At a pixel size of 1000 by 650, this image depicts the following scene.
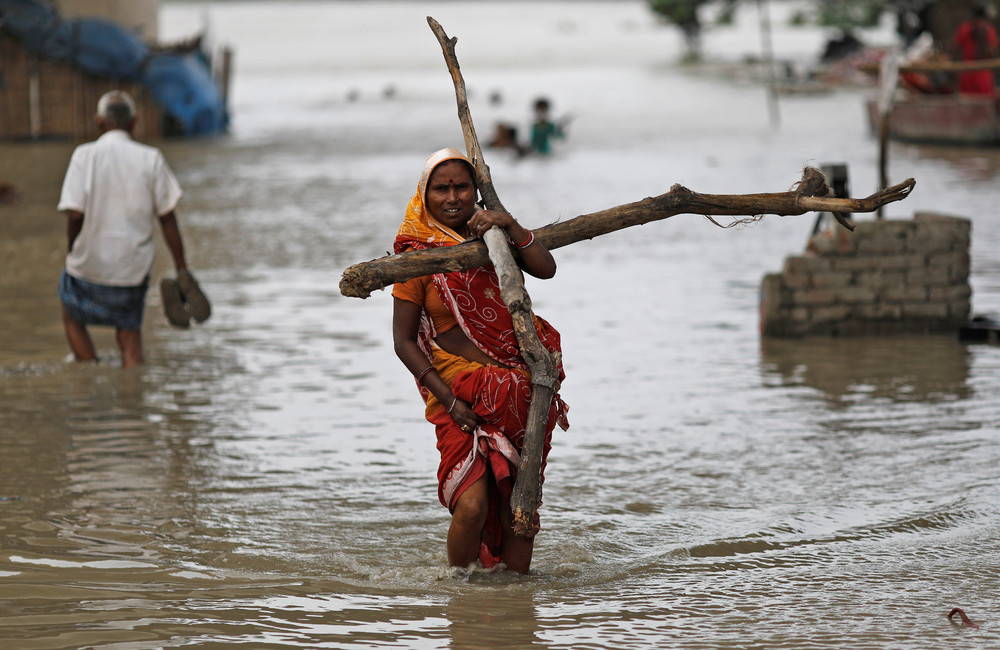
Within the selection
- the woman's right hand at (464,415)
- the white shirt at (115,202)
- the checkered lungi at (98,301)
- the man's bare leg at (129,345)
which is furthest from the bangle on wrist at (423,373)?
the man's bare leg at (129,345)

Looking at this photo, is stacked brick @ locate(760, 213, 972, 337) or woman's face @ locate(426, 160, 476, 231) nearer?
woman's face @ locate(426, 160, 476, 231)

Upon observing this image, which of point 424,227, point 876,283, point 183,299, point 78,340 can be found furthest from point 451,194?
point 876,283

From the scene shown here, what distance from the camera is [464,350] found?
161 inches

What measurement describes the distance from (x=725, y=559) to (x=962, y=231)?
4230 millimetres

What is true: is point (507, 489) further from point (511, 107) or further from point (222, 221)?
point (511, 107)

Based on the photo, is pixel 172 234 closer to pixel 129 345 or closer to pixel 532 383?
pixel 129 345

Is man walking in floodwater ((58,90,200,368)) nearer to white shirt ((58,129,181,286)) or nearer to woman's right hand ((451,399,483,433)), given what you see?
white shirt ((58,129,181,286))

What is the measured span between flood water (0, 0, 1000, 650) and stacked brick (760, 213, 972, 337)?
0.18 metres

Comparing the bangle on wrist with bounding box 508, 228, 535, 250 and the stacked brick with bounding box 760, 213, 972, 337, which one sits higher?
the bangle on wrist with bounding box 508, 228, 535, 250

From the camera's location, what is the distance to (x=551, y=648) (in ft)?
11.9

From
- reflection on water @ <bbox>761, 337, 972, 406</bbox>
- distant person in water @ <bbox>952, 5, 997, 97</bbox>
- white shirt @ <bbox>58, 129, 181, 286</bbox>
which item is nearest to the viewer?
reflection on water @ <bbox>761, 337, 972, 406</bbox>

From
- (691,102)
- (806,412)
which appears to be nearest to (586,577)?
(806,412)

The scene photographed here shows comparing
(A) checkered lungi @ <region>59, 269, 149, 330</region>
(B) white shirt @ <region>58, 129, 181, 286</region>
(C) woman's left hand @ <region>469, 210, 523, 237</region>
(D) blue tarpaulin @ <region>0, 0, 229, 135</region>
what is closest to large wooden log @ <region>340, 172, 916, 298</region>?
(C) woman's left hand @ <region>469, 210, 523, 237</region>

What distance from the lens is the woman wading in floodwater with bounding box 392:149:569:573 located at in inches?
157
